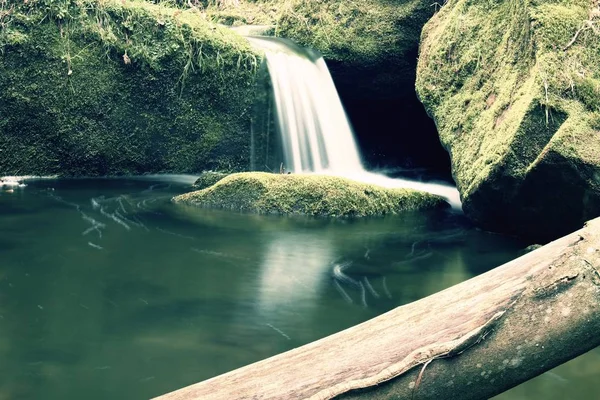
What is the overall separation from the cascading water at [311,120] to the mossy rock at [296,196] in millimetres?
2208

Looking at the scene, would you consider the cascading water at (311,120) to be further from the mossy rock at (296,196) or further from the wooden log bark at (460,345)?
the wooden log bark at (460,345)

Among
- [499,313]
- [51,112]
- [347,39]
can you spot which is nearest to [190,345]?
[499,313]

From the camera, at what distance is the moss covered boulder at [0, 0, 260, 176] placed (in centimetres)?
1020

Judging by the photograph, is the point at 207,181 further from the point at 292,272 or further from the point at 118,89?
the point at 292,272

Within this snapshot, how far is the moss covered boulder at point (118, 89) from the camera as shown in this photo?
33.5 ft

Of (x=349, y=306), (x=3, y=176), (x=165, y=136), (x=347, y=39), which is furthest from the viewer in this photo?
(x=347, y=39)

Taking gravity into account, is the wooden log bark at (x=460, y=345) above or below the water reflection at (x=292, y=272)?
above

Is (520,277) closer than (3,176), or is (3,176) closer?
(520,277)

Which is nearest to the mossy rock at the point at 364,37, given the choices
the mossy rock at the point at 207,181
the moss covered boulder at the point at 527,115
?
the moss covered boulder at the point at 527,115

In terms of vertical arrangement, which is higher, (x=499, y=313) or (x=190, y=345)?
(x=499, y=313)

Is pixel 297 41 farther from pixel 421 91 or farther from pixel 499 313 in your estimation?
pixel 499 313

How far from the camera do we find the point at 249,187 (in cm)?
876

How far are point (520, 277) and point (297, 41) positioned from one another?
33.9 feet

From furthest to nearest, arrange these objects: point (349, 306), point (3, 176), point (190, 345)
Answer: point (3, 176) → point (349, 306) → point (190, 345)
